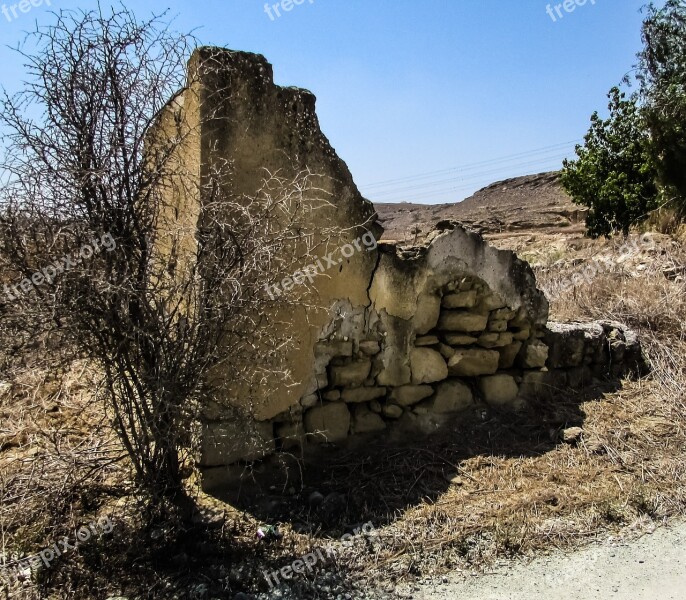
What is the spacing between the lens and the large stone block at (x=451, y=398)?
16.0ft

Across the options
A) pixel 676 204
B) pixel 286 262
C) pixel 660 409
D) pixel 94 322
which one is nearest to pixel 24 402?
pixel 94 322

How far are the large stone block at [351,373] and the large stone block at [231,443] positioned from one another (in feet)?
2.08

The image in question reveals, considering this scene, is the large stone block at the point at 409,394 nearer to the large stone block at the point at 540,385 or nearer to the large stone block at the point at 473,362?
the large stone block at the point at 473,362

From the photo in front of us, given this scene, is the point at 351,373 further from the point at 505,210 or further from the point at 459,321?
the point at 505,210

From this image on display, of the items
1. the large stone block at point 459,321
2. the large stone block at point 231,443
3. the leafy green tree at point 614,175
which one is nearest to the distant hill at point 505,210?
the leafy green tree at point 614,175

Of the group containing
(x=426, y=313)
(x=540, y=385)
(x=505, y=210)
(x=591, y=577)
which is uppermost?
(x=505, y=210)

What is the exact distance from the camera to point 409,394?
Answer: 4730mm

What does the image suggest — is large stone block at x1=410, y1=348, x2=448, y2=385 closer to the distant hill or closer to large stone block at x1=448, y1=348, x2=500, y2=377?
large stone block at x1=448, y1=348, x2=500, y2=377

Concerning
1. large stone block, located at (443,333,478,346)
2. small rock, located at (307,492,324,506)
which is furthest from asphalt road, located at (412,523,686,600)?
large stone block, located at (443,333,478,346)

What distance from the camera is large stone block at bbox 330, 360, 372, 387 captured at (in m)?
4.39

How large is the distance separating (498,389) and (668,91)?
9250 mm

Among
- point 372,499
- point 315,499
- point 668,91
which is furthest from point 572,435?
point 668,91

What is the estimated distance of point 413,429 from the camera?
15.5 ft

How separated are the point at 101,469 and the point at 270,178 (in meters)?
1.92
